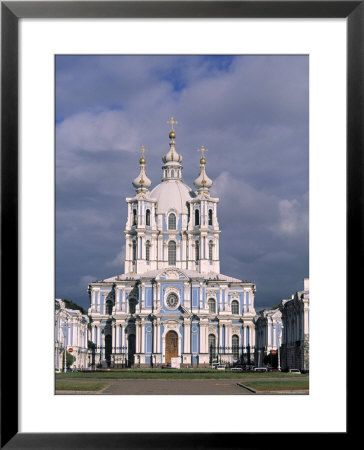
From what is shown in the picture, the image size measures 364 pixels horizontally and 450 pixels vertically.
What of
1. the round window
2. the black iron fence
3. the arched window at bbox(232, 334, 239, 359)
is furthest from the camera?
the round window

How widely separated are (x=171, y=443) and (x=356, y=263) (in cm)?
206

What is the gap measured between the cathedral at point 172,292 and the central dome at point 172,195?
0.07m

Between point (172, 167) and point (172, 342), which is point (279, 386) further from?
Result: point (172, 167)

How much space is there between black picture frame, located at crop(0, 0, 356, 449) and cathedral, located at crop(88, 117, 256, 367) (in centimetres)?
3362

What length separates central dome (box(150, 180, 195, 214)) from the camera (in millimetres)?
49219

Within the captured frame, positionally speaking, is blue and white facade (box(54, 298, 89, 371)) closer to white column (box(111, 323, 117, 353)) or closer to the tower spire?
white column (box(111, 323, 117, 353))

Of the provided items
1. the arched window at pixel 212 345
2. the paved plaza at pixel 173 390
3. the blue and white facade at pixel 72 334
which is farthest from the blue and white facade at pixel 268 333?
the paved plaza at pixel 173 390

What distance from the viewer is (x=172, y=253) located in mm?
48781

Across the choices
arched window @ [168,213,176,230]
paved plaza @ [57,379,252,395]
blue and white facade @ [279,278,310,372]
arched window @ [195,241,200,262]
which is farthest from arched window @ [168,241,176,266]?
paved plaza @ [57,379,252,395]

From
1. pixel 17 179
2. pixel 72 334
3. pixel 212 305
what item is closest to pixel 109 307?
pixel 212 305

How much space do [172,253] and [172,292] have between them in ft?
16.3

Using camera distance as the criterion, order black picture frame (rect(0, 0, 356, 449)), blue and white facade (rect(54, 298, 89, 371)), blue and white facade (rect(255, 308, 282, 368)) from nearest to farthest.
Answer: black picture frame (rect(0, 0, 356, 449)) < blue and white facade (rect(54, 298, 89, 371)) < blue and white facade (rect(255, 308, 282, 368))

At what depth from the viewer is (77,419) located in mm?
6230

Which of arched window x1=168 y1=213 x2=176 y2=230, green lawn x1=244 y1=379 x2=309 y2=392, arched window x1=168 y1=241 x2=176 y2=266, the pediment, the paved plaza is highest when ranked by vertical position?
arched window x1=168 y1=213 x2=176 y2=230
